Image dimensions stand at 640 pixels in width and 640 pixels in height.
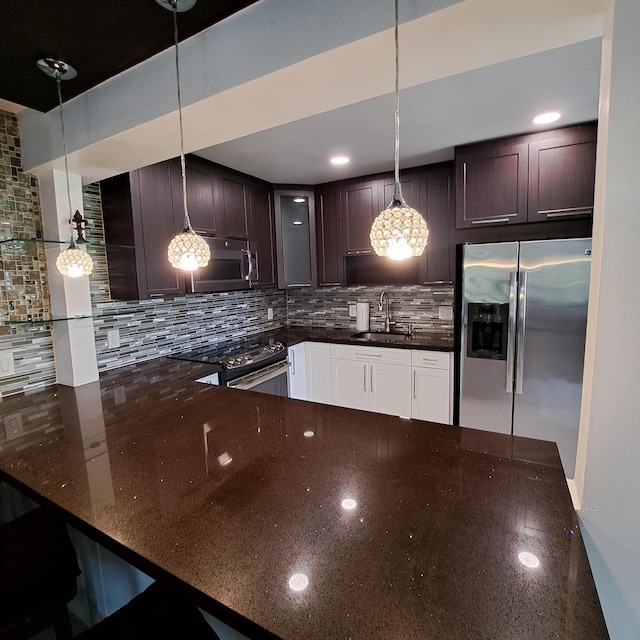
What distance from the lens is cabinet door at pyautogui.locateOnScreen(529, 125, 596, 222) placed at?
7.10 feet

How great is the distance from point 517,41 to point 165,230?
6.51ft

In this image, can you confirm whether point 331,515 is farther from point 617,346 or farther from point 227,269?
point 227,269

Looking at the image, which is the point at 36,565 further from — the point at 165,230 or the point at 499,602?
the point at 165,230

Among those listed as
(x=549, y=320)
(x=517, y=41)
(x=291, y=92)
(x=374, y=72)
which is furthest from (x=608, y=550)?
(x=549, y=320)

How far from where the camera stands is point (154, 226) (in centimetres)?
213

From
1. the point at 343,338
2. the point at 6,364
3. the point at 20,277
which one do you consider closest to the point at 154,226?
the point at 20,277

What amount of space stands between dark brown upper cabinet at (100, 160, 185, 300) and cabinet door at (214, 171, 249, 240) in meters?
0.45

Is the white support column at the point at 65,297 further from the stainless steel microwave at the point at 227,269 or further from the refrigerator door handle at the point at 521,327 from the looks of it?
the refrigerator door handle at the point at 521,327

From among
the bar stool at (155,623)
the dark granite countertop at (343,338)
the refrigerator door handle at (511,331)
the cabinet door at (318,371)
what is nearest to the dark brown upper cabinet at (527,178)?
the refrigerator door handle at (511,331)

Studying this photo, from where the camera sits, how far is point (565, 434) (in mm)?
2248

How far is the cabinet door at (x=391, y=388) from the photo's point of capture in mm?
2809

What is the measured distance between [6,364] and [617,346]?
2.44 m

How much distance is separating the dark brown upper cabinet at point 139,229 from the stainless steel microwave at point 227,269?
0.78ft

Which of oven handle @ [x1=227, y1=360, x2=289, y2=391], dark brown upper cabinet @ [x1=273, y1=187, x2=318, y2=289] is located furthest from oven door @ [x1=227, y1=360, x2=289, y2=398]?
dark brown upper cabinet @ [x1=273, y1=187, x2=318, y2=289]
